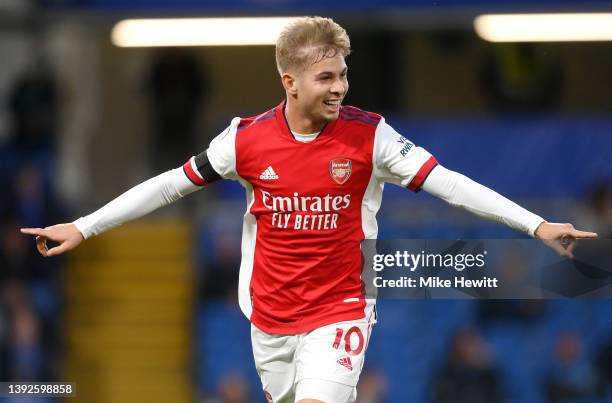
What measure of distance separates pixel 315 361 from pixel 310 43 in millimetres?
1174

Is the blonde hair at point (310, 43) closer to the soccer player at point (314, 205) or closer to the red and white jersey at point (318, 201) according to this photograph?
the soccer player at point (314, 205)

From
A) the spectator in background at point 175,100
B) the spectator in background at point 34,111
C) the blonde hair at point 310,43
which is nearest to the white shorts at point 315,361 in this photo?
the blonde hair at point 310,43

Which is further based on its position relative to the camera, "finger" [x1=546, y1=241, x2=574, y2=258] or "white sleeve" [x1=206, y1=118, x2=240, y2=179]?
"white sleeve" [x1=206, y1=118, x2=240, y2=179]

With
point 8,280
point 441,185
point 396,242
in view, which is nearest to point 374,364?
point 8,280

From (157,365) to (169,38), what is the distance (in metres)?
2.90

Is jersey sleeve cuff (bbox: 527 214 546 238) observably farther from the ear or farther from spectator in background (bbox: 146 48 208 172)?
spectator in background (bbox: 146 48 208 172)

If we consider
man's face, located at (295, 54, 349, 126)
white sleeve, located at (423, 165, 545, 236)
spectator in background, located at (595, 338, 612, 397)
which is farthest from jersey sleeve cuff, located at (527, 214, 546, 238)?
spectator in background, located at (595, 338, 612, 397)

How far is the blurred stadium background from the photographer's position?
9867mm

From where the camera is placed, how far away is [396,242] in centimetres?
531

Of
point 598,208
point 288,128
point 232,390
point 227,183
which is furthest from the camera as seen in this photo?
point 227,183

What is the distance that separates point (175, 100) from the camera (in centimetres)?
1098

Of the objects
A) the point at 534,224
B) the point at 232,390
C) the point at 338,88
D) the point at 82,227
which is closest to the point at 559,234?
the point at 534,224

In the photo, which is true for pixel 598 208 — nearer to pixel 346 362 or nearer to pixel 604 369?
pixel 604 369

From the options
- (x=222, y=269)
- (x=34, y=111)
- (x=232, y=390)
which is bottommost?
(x=232, y=390)
